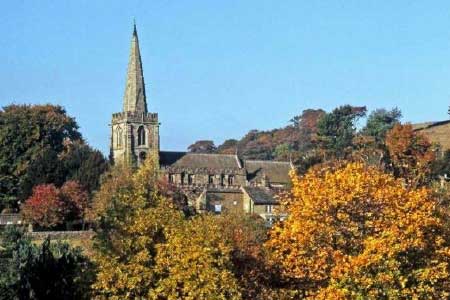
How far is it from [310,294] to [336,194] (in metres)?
3.56

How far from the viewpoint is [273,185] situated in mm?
109188

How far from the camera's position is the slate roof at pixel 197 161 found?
110m

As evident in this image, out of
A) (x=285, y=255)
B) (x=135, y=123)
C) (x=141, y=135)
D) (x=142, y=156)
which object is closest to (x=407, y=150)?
(x=142, y=156)

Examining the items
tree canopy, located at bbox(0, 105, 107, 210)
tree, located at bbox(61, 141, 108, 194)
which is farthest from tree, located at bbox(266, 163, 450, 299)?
tree canopy, located at bbox(0, 105, 107, 210)

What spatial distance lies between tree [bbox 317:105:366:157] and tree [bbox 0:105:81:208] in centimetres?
2724

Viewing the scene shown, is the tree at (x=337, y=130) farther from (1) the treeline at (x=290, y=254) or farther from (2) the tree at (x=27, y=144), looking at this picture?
(1) the treeline at (x=290, y=254)

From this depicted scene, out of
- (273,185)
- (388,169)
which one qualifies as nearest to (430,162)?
(388,169)

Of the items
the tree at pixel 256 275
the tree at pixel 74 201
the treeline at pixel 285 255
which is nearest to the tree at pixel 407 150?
the tree at pixel 74 201

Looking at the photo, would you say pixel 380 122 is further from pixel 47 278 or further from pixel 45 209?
pixel 47 278

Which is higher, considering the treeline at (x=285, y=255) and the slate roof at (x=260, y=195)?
the slate roof at (x=260, y=195)

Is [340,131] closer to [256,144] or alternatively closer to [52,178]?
[52,178]

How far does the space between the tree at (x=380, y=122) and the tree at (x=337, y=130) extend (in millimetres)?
2093

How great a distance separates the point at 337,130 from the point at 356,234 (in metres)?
83.7

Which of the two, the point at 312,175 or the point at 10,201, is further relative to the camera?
the point at 10,201
